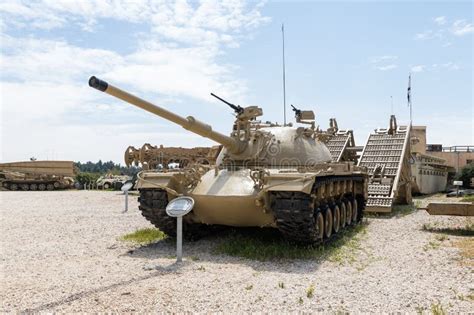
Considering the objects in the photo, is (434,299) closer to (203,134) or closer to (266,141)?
(203,134)

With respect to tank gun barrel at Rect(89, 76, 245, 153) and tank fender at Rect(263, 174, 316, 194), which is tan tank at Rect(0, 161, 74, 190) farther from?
tank fender at Rect(263, 174, 316, 194)

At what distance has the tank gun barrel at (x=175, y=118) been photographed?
7519 millimetres

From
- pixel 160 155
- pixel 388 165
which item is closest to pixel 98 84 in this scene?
pixel 388 165

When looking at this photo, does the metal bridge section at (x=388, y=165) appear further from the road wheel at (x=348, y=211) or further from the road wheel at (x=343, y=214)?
the road wheel at (x=343, y=214)

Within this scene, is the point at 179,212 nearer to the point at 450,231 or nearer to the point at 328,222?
the point at 328,222

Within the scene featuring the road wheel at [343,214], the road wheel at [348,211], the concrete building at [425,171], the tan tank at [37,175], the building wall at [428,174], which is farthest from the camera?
the tan tank at [37,175]

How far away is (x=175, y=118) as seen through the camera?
9031 mm

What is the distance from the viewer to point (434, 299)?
6.29 m

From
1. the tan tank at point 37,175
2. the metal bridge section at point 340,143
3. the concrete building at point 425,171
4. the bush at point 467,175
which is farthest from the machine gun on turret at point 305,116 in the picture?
the tan tank at point 37,175

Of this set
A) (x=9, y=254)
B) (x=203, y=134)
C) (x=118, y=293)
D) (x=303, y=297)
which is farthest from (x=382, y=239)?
(x=9, y=254)

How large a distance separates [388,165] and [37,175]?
989 inches

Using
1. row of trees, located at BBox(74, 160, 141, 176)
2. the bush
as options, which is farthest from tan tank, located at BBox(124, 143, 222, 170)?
the bush

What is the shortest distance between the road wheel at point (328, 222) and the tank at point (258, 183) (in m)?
0.02

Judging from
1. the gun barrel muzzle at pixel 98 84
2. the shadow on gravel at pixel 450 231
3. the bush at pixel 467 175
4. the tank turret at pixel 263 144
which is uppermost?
the gun barrel muzzle at pixel 98 84
